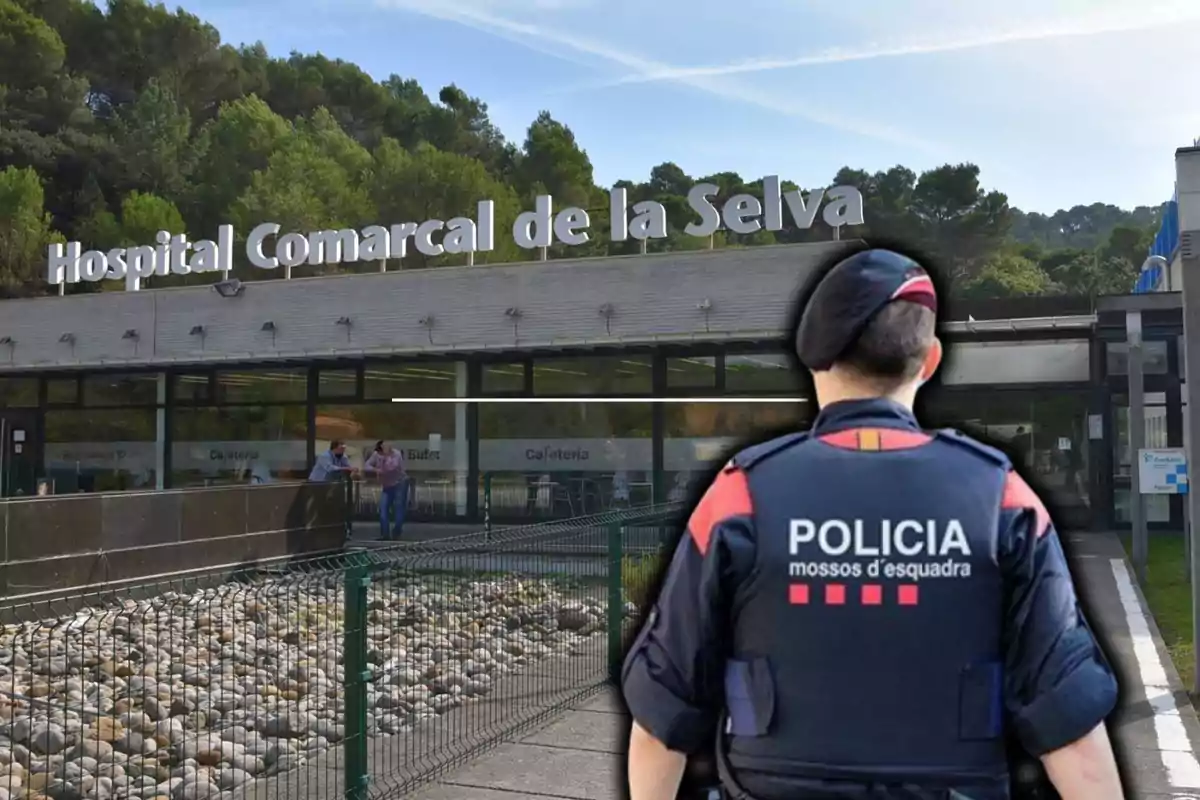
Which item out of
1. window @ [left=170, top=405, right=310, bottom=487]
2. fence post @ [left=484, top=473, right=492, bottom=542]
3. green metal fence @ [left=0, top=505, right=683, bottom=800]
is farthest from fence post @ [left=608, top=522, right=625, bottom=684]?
window @ [left=170, top=405, right=310, bottom=487]

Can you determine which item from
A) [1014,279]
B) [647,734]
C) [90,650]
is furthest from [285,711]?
[1014,279]

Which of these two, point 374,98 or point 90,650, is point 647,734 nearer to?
point 90,650

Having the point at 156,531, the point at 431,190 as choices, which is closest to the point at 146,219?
the point at 431,190

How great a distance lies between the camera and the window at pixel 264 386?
1916 cm

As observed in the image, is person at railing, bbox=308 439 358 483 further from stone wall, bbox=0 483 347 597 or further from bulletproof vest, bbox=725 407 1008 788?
bulletproof vest, bbox=725 407 1008 788

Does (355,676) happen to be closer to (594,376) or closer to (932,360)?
(932,360)

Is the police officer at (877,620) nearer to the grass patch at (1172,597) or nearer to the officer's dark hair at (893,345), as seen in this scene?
the officer's dark hair at (893,345)

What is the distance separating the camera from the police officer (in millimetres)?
1609

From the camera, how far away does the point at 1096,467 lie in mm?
15984

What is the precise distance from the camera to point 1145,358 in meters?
16.3

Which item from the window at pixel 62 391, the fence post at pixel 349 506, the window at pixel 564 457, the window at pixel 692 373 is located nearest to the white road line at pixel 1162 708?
the window at pixel 692 373

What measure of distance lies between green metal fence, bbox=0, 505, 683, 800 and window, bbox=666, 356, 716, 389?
7752 mm

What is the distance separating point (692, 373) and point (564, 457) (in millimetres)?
2291

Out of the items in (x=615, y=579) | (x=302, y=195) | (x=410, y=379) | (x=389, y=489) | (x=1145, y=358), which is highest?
(x=302, y=195)
